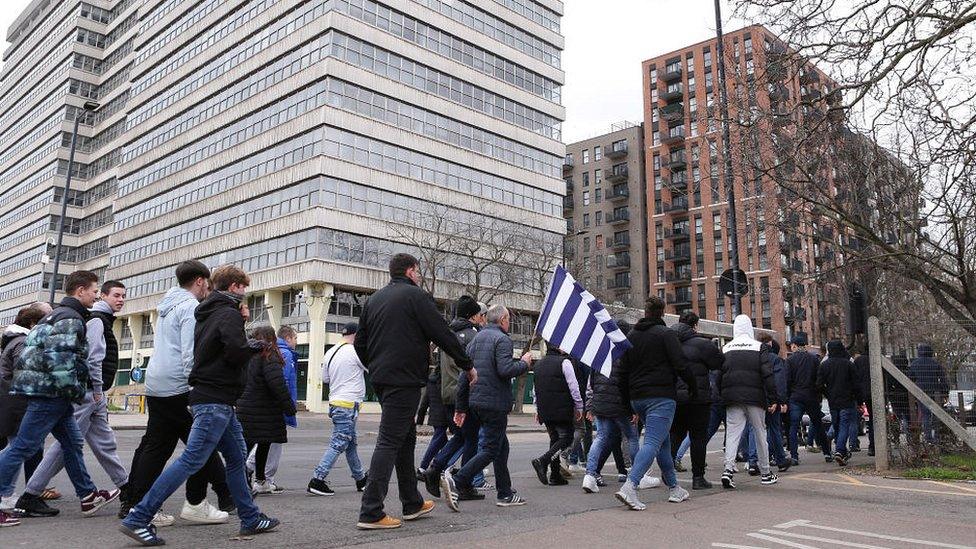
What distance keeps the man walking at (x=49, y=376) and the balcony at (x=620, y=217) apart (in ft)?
298

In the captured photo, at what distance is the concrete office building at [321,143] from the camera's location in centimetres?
4388

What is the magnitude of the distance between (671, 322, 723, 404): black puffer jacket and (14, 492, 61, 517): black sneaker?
20.7ft

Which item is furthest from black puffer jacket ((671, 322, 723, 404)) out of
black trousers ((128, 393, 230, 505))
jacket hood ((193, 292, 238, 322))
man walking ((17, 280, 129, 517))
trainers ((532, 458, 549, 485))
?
man walking ((17, 280, 129, 517))

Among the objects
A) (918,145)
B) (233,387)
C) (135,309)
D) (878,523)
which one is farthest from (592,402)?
(135,309)

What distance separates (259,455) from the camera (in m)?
8.35

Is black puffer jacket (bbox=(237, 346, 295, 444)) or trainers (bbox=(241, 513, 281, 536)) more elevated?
black puffer jacket (bbox=(237, 346, 295, 444))

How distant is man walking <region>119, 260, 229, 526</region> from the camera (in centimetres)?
600

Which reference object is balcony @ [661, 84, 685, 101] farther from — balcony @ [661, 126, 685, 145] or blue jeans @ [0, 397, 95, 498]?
blue jeans @ [0, 397, 95, 498]

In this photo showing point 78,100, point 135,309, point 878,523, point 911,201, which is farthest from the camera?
point 78,100

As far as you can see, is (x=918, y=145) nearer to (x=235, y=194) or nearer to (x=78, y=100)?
(x=235, y=194)

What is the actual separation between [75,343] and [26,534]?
147cm

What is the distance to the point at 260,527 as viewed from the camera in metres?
5.66

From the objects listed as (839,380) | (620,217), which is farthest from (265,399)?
(620,217)

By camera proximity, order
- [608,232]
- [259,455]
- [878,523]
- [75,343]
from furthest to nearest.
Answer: [608,232] → [259,455] → [878,523] → [75,343]
